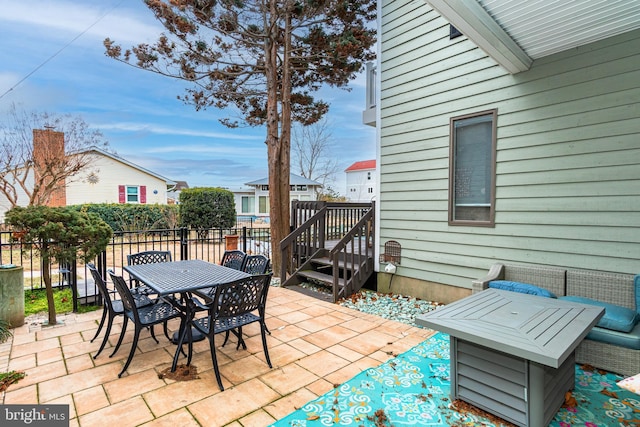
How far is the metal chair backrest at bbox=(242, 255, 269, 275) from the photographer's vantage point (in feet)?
13.0

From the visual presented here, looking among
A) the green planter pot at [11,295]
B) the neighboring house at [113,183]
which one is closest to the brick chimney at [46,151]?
the neighboring house at [113,183]

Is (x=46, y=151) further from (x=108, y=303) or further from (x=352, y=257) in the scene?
(x=352, y=257)

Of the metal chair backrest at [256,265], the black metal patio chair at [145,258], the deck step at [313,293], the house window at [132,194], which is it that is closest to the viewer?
the metal chair backrest at [256,265]

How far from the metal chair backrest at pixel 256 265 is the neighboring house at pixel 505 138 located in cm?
218

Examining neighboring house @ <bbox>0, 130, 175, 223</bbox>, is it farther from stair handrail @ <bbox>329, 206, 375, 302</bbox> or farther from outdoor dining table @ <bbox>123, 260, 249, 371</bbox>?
stair handrail @ <bbox>329, 206, 375, 302</bbox>

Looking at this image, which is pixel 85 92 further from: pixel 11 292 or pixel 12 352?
pixel 12 352

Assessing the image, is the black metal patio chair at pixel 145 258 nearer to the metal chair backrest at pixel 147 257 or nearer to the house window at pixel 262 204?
the metal chair backrest at pixel 147 257

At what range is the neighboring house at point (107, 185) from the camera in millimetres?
14936

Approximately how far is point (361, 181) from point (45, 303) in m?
26.8

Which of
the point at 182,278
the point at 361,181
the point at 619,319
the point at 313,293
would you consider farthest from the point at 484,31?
the point at 361,181

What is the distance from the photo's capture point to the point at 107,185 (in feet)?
53.9

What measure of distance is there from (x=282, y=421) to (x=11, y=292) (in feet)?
12.2

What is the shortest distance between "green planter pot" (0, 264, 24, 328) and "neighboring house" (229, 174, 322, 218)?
16.5m

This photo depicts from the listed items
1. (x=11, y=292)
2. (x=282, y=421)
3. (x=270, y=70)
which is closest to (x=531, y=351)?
(x=282, y=421)
